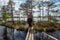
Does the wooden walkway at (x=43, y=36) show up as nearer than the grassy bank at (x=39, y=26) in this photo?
Yes

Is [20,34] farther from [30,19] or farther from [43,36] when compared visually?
[43,36]

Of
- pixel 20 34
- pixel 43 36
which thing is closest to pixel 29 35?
pixel 20 34

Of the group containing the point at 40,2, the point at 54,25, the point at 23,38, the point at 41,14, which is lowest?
the point at 23,38

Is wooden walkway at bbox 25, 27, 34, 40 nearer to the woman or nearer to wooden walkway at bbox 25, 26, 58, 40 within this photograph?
wooden walkway at bbox 25, 26, 58, 40

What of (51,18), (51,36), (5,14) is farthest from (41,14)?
(5,14)

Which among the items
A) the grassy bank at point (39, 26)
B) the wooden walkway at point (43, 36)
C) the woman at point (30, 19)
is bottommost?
the wooden walkway at point (43, 36)

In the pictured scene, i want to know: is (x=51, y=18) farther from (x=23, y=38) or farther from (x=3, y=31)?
(x=3, y=31)

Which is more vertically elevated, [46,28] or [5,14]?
[5,14]

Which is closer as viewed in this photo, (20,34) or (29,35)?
(29,35)

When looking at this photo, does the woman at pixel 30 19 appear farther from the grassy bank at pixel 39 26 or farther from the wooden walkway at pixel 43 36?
the wooden walkway at pixel 43 36

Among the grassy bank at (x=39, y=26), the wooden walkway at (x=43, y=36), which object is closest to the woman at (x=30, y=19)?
the grassy bank at (x=39, y=26)

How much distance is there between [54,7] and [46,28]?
43 centimetres

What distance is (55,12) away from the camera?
310cm

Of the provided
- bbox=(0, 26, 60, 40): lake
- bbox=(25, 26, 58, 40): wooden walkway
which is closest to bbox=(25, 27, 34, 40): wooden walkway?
bbox=(25, 26, 58, 40): wooden walkway
